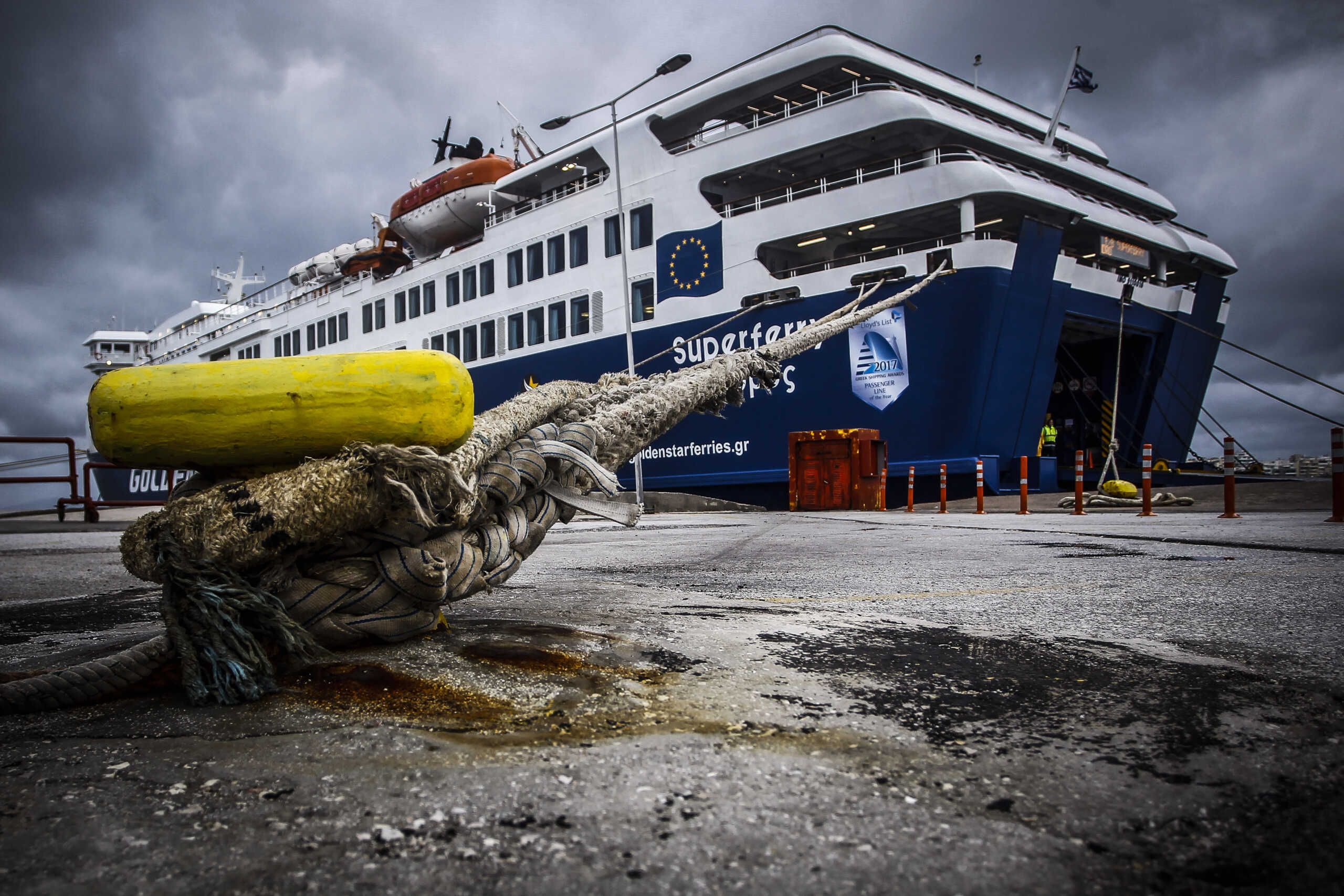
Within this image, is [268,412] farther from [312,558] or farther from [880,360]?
[880,360]

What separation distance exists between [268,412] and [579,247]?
46.9 feet

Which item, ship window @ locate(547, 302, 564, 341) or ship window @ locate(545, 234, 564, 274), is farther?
ship window @ locate(545, 234, 564, 274)

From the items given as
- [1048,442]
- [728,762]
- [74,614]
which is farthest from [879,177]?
[728,762]

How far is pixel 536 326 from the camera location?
1578cm

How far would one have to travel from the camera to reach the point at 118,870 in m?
0.77

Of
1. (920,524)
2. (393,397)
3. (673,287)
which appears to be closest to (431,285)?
(673,287)

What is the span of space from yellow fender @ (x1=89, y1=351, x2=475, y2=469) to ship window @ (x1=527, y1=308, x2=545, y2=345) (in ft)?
46.9

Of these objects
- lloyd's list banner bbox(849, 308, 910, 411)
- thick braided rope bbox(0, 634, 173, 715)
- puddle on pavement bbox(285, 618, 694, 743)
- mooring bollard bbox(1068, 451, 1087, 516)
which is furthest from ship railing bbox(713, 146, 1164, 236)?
thick braided rope bbox(0, 634, 173, 715)

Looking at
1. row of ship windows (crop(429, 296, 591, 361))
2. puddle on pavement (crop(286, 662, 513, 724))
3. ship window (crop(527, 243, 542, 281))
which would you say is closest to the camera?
puddle on pavement (crop(286, 662, 513, 724))

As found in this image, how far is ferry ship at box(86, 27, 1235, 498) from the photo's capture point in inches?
420

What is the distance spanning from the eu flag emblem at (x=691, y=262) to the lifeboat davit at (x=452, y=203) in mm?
5985

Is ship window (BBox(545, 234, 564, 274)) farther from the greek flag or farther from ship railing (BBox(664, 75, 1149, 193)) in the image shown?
the greek flag

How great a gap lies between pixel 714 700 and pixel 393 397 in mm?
852

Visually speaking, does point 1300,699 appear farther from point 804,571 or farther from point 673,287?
point 673,287
